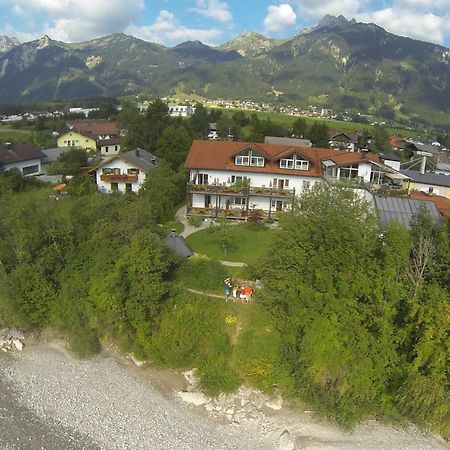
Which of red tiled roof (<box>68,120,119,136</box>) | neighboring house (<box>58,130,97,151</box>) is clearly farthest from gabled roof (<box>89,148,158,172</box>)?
red tiled roof (<box>68,120,119,136</box>)

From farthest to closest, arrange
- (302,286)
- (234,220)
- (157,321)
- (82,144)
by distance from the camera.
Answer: (82,144), (234,220), (157,321), (302,286)

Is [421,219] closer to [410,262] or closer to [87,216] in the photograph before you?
[410,262]

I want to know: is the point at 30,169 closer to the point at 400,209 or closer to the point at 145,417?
the point at 145,417

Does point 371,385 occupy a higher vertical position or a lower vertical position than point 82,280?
lower

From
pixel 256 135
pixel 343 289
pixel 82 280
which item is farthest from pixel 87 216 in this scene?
pixel 256 135

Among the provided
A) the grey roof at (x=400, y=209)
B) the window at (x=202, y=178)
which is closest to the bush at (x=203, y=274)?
the grey roof at (x=400, y=209)

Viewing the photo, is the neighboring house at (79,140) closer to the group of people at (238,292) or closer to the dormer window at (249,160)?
the dormer window at (249,160)
